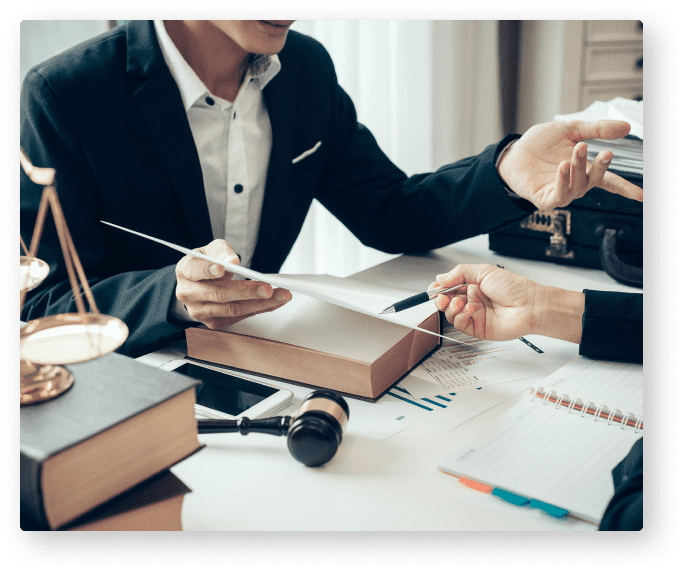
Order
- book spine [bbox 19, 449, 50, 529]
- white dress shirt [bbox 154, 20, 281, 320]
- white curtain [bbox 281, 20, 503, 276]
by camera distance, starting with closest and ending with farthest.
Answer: book spine [bbox 19, 449, 50, 529]
white dress shirt [bbox 154, 20, 281, 320]
white curtain [bbox 281, 20, 503, 276]

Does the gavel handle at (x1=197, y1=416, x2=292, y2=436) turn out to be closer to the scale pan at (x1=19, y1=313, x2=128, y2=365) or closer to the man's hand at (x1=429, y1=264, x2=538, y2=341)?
the scale pan at (x1=19, y1=313, x2=128, y2=365)

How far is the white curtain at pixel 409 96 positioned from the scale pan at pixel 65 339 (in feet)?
2.09

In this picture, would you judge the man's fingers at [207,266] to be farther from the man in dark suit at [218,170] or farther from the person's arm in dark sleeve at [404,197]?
the person's arm in dark sleeve at [404,197]

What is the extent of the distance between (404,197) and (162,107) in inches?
20.3

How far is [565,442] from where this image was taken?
567 mm

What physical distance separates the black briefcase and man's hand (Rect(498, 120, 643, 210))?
0.14 m

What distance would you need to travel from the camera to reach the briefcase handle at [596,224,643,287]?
0.98m

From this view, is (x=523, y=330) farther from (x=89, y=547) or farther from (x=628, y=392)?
(x=89, y=547)

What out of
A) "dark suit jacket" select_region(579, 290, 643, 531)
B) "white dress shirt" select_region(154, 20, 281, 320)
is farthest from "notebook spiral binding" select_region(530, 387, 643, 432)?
"white dress shirt" select_region(154, 20, 281, 320)

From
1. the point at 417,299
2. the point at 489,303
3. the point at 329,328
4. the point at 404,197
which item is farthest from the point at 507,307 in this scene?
the point at 404,197

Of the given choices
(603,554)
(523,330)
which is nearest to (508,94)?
(523,330)

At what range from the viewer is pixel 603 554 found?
500 millimetres

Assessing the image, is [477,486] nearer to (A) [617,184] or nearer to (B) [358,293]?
(B) [358,293]

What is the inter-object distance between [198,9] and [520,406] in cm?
49
